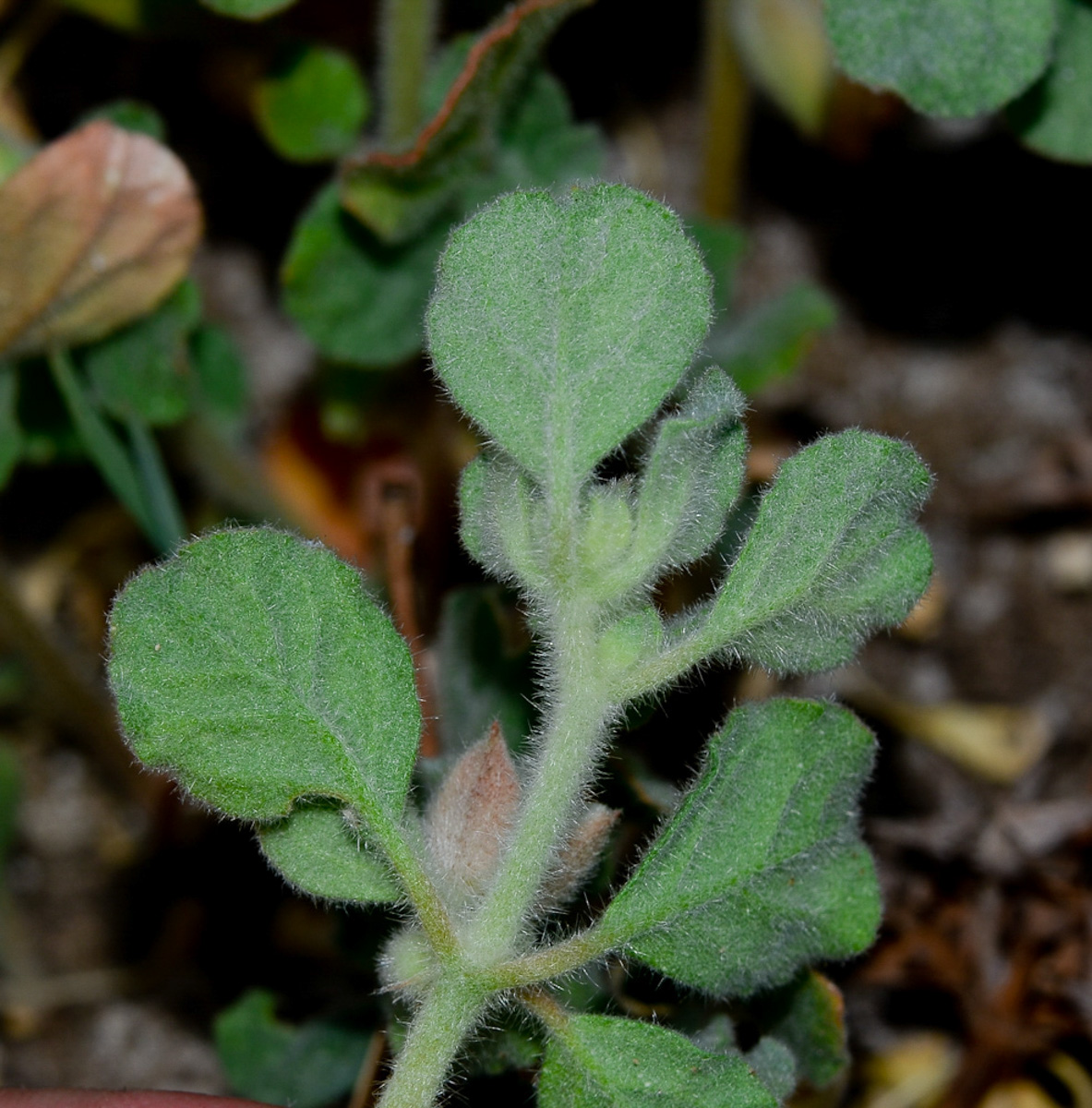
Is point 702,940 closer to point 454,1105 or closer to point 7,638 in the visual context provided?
point 454,1105

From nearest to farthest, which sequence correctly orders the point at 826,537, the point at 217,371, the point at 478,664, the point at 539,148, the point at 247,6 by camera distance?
the point at 826,537 → the point at 478,664 → the point at 247,6 → the point at 539,148 → the point at 217,371

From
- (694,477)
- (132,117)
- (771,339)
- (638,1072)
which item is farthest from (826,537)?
(132,117)


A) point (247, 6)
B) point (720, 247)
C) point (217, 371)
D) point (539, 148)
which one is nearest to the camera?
point (247, 6)

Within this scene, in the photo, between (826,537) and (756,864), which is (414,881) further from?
(826,537)

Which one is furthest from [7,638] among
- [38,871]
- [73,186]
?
[73,186]

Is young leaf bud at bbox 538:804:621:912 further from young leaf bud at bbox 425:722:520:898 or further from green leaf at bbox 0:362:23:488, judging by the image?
green leaf at bbox 0:362:23:488

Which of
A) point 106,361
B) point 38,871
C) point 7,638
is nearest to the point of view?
point 106,361

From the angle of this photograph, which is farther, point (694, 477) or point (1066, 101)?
point (1066, 101)
